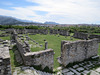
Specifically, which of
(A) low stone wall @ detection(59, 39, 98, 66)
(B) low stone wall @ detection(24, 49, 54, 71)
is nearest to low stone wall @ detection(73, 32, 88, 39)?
(A) low stone wall @ detection(59, 39, 98, 66)

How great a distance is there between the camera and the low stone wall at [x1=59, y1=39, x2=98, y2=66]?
9.09 metres

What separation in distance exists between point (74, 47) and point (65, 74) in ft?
11.2

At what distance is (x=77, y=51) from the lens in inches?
389

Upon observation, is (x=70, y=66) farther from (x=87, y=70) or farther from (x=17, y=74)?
(x=17, y=74)

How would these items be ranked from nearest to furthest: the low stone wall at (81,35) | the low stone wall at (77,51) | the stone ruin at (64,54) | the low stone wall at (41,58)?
1. the low stone wall at (41,58)
2. the stone ruin at (64,54)
3. the low stone wall at (77,51)
4. the low stone wall at (81,35)

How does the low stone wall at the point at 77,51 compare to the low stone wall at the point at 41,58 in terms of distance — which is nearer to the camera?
the low stone wall at the point at 41,58

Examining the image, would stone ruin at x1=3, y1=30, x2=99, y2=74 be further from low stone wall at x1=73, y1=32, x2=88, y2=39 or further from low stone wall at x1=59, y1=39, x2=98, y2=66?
low stone wall at x1=73, y1=32, x2=88, y2=39

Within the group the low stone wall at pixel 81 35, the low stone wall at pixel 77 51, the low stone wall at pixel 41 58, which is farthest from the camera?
the low stone wall at pixel 81 35

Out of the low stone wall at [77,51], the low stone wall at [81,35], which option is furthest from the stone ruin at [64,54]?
the low stone wall at [81,35]

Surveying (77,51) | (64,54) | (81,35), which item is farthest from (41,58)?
(81,35)

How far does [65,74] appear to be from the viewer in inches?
295

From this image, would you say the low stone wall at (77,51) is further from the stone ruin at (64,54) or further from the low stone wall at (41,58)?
the low stone wall at (41,58)

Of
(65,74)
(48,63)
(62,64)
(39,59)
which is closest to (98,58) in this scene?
(62,64)

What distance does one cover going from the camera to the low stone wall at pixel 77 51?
9.09 metres
